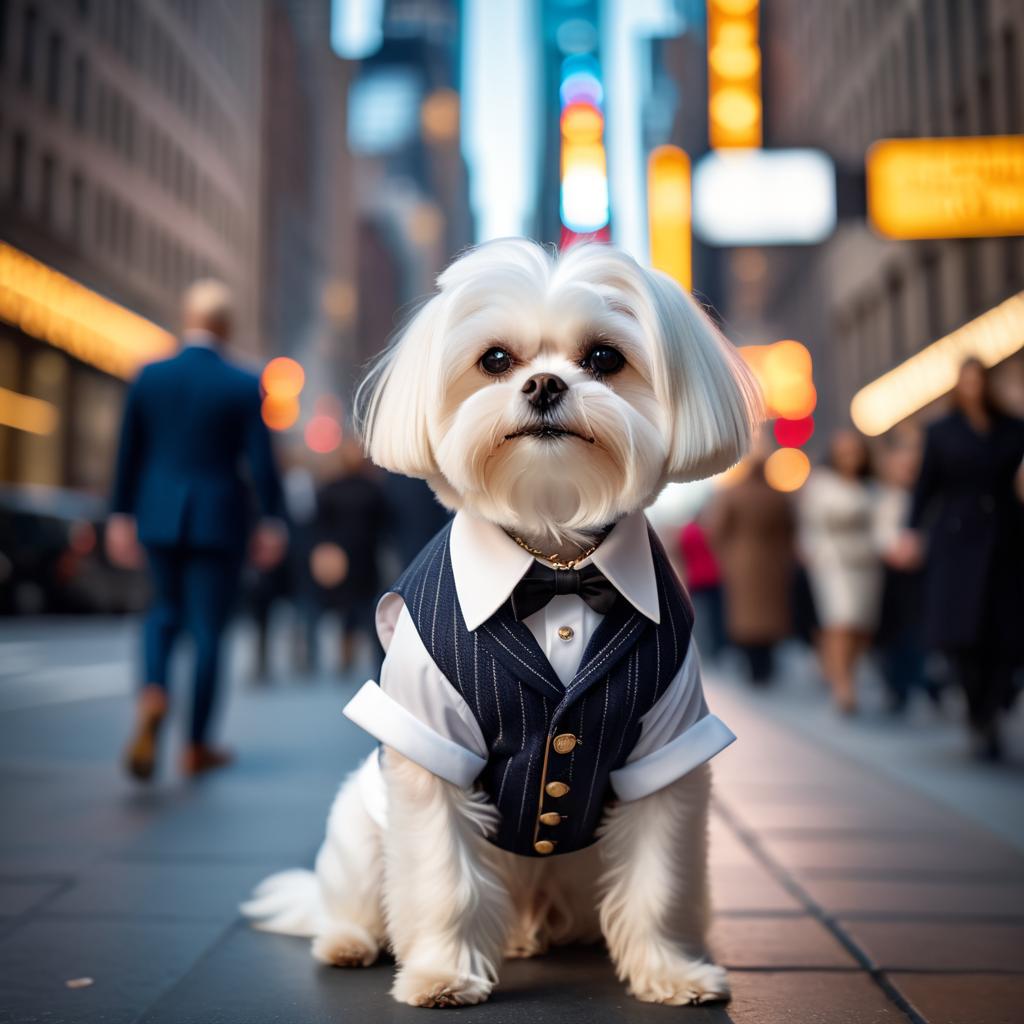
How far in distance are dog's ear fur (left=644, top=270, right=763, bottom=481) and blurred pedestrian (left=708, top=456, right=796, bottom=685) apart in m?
7.51

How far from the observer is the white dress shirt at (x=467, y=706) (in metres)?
2.34

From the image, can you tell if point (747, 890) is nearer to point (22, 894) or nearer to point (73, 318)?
point (22, 894)

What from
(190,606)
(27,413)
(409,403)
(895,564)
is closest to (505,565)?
(409,403)

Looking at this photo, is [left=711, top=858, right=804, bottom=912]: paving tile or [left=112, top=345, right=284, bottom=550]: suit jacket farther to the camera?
[left=112, top=345, right=284, bottom=550]: suit jacket

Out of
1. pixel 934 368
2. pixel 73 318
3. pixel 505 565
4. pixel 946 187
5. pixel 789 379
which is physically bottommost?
pixel 505 565

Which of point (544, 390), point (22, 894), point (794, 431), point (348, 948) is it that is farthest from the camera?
point (794, 431)

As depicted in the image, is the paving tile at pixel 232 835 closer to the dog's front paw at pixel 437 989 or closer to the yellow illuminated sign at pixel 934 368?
the dog's front paw at pixel 437 989

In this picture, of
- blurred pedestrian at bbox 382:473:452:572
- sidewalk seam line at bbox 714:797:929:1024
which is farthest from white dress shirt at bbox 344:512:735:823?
blurred pedestrian at bbox 382:473:452:572

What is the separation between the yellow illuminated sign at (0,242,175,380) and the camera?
27.5 meters


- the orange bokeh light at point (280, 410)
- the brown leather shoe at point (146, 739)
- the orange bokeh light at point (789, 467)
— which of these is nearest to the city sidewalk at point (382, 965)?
the brown leather shoe at point (146, 739)

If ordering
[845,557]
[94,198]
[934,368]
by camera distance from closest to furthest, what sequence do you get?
[845,557] < [934,368] < [94,198]

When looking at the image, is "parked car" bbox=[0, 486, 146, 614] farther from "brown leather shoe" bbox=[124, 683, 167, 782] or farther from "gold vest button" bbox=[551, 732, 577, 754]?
"gold vest button" bbox=[551, 732, 577, 754]

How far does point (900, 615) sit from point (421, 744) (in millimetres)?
6414

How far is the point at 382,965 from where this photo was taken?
2.67m
